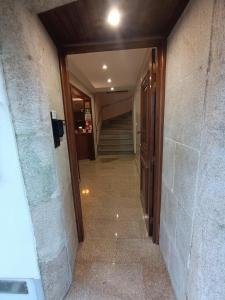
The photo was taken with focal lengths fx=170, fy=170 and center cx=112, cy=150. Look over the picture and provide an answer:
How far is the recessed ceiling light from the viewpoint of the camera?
42.5 inches

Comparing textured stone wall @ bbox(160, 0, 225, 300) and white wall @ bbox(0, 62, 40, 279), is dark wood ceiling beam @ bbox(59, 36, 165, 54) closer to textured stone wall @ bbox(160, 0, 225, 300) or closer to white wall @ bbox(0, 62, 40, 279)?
textured stone wall @ bbox(160, 0, 225, 300)

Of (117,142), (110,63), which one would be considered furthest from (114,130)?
(110,63)

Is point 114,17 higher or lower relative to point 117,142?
higher

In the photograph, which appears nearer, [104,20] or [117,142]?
[104,20]

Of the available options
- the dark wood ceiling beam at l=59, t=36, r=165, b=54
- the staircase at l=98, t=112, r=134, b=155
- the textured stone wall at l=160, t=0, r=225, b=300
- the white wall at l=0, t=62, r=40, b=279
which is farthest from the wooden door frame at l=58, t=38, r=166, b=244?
the staircase at l=98, t=112, r=134, b=155

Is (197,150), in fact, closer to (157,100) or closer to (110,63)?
(157,100)

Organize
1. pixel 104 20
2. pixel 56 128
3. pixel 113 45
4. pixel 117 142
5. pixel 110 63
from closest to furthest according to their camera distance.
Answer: pixel 104 20, pixel 56 128, pixel 113 45, pixel 110 63, pixel 117 142

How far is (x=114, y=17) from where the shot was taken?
3.73ft

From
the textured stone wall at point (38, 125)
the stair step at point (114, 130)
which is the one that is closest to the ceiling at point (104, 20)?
the textured stone wall at point (38, 125)

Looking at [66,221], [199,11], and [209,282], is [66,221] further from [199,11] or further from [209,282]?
[199,11]

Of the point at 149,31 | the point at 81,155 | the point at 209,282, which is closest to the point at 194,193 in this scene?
the point at 209,282

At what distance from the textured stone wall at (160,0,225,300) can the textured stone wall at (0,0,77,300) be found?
89cm

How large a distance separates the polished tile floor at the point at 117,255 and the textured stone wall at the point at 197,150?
0.25m

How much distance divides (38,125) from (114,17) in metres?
0.88
